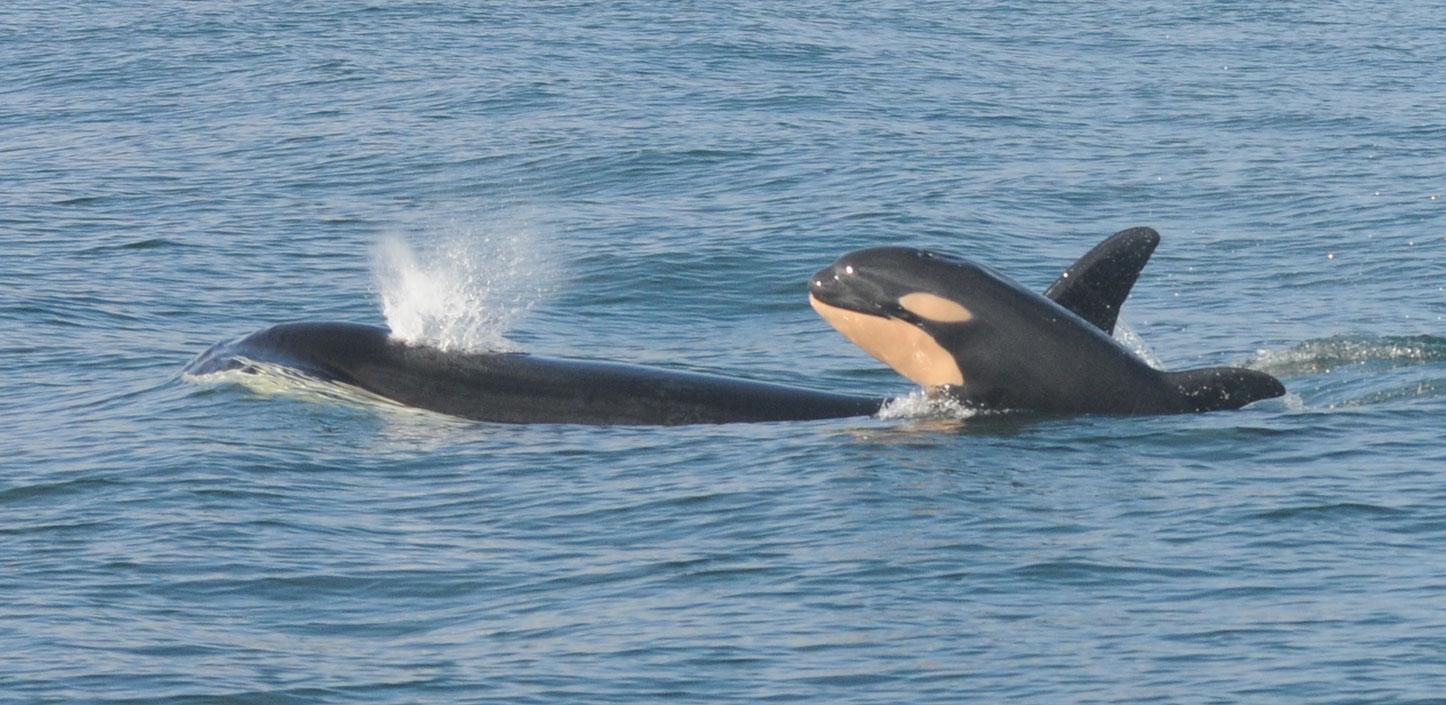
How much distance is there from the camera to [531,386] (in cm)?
1794

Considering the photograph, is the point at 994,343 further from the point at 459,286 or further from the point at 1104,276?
the point at 459,286

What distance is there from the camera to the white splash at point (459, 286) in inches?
761

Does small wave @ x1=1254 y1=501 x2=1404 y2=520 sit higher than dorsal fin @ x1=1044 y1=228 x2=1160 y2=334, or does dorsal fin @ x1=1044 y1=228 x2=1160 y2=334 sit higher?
dorsal fin @ x1=1044 y1=228 x2=1160 y2=334

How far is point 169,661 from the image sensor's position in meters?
12.0

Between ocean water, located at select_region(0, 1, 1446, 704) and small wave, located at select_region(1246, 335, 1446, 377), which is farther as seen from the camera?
small wave, located at select_region(1246, 335, 1446, 377)

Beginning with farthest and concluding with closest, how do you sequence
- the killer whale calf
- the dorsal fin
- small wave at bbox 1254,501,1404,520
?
the dorsal fin, the killer whale calf, small wave at bbox 1254,501,1404,520

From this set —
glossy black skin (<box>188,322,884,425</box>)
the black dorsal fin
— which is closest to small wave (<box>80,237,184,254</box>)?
glossy black skin (<box>188,322,884,425</box>)

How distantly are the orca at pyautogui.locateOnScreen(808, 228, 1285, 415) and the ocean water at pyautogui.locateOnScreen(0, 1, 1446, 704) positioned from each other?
377mm

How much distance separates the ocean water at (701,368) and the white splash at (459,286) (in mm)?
111

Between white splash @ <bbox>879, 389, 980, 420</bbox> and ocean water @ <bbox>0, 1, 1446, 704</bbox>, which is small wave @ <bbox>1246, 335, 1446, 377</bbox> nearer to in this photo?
ocean water @ <bbox>0, 1, 1446, 704</bbox>

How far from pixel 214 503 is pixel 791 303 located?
32.8 ft

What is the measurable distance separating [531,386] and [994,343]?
3602 mm

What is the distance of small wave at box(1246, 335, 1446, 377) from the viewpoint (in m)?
19.3

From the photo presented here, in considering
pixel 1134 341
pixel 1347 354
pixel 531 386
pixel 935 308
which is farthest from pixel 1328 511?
pixel 1134 341
